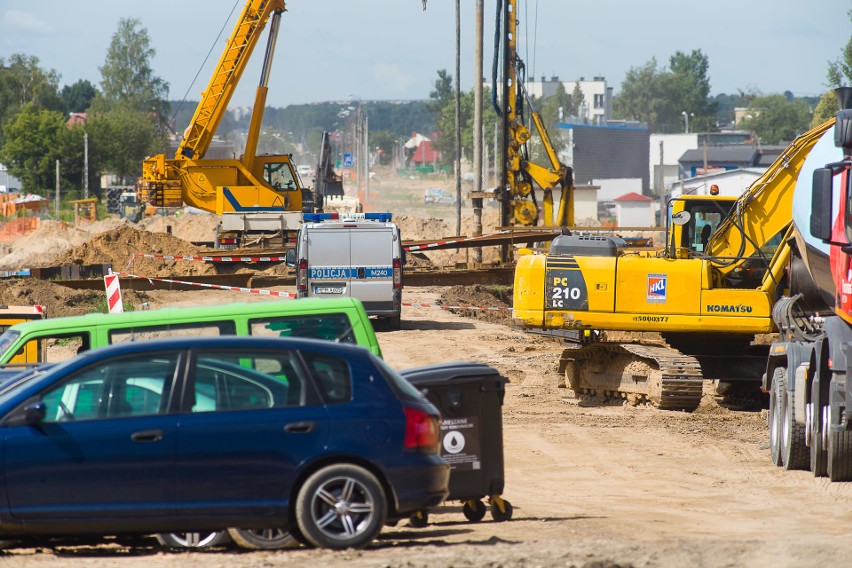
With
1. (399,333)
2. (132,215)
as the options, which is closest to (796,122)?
(132,215)

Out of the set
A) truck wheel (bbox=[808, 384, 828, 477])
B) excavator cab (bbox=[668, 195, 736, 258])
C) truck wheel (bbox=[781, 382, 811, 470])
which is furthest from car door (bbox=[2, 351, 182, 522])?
excavator cab (bbox=[668, 195, 736, 258])

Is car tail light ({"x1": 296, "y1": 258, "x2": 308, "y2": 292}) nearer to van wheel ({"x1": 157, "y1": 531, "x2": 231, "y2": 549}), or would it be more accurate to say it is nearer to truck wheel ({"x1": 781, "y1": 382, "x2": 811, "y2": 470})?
truck wheel ({"x1": 781, "y1": 382, "x2": 811, "y2": 470})

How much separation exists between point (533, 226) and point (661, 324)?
18770 mm

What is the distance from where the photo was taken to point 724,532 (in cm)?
927

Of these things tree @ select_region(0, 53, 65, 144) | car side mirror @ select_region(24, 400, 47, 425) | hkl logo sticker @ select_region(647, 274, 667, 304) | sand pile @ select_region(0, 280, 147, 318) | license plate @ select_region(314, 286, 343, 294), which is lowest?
sand pile @ select_region(0, 280, 147, 318)

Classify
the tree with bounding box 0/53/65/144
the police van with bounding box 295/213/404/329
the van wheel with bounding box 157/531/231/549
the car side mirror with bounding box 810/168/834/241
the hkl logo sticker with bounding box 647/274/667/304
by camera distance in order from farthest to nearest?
the tree with bounding box 0/53/65/144 → the police van with bounding box 295/213/404/329 → the hkl logo sticker with bounding box 647/274/667/304 → the car side mirror with bounding box 810/168/834/241 → the van wheel with bounding box 157/531/231/549

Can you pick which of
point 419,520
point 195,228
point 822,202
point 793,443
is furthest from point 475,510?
point 195,228

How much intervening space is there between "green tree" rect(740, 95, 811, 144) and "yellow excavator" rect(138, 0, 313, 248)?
414 feet

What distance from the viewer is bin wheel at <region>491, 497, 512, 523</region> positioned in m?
9.54

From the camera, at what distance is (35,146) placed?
9025 cm

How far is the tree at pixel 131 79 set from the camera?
382 feet

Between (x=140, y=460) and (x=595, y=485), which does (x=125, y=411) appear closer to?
(x=140, y=460)

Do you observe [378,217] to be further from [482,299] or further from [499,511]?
[499,511]

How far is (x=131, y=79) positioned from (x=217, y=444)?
116 m
